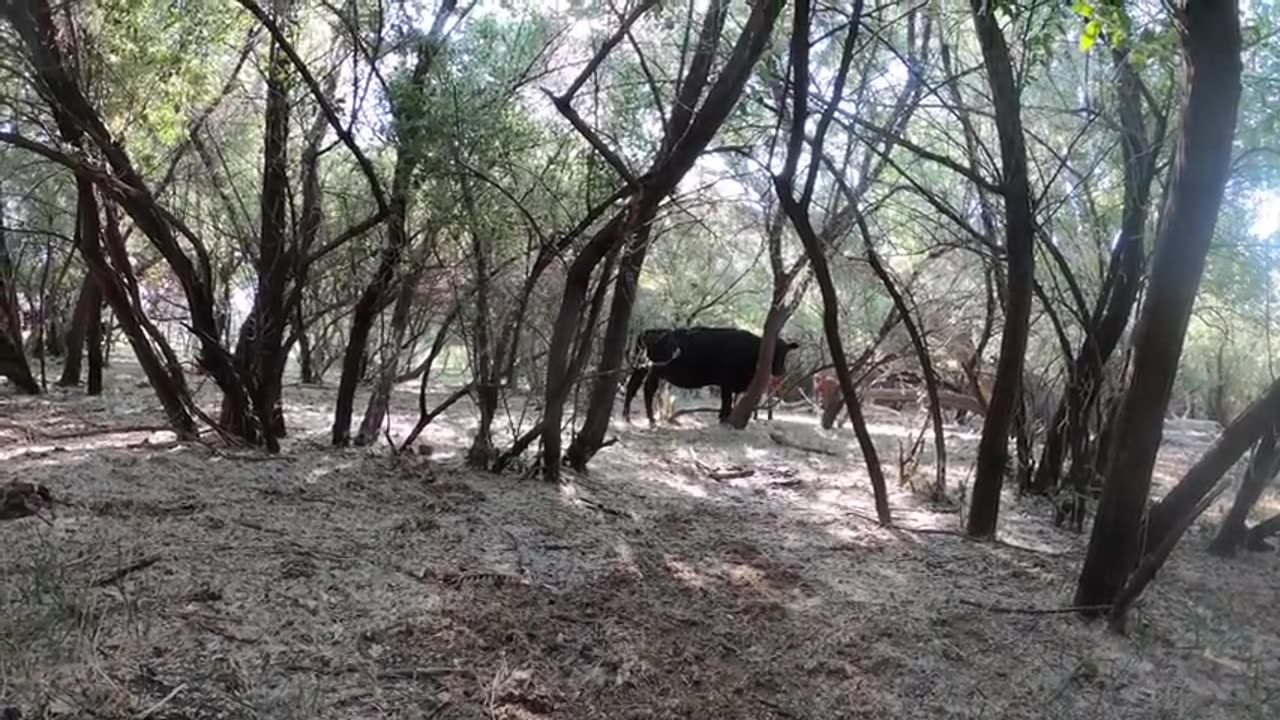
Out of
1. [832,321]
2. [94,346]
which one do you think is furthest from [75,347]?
[832,321]

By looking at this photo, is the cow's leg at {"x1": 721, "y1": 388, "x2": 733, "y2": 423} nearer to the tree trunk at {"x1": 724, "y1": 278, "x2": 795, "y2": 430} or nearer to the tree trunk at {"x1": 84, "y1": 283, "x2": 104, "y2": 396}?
the tree trunk at {"x1": 724, "y1": 278, "x2": 795, "y2": 430}

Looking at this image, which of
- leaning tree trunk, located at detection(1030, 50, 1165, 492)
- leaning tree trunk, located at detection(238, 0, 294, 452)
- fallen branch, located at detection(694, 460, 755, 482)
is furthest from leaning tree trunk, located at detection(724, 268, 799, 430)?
leaning tree trunk, located at detection(238, 0, 294, 452)

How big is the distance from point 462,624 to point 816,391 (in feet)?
39.4

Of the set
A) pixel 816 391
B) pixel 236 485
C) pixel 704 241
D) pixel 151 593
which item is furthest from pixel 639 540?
pixel 816 391

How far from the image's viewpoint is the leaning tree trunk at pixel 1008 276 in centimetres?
423

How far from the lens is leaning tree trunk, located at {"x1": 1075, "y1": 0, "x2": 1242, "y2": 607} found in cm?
303

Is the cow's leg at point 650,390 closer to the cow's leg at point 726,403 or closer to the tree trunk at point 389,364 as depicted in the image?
the cow's leg at point 726,403

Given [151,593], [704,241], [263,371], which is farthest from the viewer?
[704,241]

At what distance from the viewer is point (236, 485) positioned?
14.8 ft

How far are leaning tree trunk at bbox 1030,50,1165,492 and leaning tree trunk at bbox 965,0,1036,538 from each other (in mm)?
681

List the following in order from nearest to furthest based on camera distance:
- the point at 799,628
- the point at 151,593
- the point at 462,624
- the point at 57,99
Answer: the point at 151,593 → the point at 462,624 → the point at 799,628 → the point at 57,99

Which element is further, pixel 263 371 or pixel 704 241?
pixel 704 241

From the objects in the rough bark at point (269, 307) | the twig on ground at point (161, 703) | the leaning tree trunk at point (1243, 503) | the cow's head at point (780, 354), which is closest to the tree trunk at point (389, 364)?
the rough bark at point (269, 307)

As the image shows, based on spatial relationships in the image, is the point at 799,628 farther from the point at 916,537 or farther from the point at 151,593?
the point at 151,593
